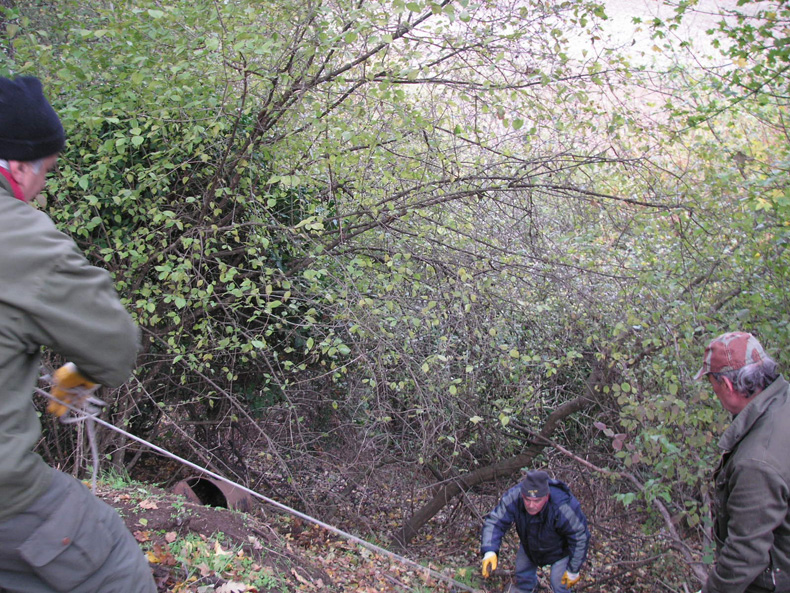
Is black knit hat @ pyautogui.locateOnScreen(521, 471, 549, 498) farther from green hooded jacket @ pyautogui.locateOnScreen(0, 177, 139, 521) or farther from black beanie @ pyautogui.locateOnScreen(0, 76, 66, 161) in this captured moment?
black beanie @ pyautogui.locateOnScreen(0, 76, 66, 161)

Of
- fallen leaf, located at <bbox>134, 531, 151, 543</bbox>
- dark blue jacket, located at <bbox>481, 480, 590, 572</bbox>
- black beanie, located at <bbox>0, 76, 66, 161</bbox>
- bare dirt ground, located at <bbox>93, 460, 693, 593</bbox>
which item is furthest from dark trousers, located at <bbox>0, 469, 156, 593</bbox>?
dark blue jacket, located at <bbox>481, 480, 590, 572</bbox>

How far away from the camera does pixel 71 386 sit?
1.87 m

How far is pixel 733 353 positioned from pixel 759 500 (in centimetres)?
61

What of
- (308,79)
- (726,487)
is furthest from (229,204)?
(726,487)

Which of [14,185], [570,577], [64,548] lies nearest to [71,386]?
[64,548]

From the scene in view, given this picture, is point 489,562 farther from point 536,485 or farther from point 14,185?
point 14,185

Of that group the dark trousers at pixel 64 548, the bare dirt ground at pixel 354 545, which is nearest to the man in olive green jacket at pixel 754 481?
the dark trousers at pixel 64 548

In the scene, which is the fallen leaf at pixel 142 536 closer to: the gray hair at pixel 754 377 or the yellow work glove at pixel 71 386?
the yellow work glove at pixel 71 386

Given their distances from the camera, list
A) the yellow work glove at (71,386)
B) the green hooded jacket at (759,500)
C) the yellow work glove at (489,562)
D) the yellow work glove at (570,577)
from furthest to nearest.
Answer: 1. the yellow work glove at (570,577)
2. the yellow work glove at (489,562)
3. the green hooded jacket at (759,500)
4. the yellow work glove at (71,386)

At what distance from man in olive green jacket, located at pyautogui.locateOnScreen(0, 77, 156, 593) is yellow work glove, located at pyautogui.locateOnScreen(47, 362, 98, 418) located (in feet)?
0.74

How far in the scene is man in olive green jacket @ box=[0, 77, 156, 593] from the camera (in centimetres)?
150

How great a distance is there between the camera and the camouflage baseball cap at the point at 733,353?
2631 mm

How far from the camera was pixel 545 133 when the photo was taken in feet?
19.3

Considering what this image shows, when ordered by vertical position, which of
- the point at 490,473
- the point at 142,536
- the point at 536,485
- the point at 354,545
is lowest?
the point at 354,545
